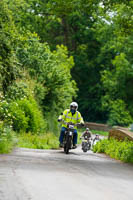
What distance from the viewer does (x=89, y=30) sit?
63.7m

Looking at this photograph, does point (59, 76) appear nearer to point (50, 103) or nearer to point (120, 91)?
point (50, 103)

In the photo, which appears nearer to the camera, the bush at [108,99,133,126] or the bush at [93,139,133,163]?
the bush at [93,139,133,163]

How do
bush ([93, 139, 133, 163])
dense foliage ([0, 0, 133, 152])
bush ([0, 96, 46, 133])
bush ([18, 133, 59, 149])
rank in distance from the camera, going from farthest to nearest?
bush ([0, 96, 46, 133]) < bush ([18, 133, 59, 149]) < dense foliage ([0, 0, 133, 152]) < bush ([93, 139, 133, 163])

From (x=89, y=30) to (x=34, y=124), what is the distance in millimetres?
38132

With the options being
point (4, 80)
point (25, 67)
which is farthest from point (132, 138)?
point (25, 67)

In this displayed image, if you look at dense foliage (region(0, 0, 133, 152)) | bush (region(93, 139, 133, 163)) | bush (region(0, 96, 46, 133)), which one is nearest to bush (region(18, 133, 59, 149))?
bush (region(0, 96, 46, 133))

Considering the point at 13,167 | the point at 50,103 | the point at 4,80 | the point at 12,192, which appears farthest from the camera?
the point at 50,103

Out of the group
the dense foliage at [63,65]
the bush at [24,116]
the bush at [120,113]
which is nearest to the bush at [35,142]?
the bush at [24,116]

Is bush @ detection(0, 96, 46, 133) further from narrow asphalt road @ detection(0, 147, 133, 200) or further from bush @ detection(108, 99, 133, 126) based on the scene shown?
bush @ detection(108, 99, 133, 126)

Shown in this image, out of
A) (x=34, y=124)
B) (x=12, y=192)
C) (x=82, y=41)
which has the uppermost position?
(x=82, y=41)

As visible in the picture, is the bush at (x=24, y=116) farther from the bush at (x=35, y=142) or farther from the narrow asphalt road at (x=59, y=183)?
the narrow asphalt road at (x=59, y=183)

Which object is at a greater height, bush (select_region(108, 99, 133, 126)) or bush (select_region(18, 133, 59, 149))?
bush (select_region(108, 99, 133, 126))

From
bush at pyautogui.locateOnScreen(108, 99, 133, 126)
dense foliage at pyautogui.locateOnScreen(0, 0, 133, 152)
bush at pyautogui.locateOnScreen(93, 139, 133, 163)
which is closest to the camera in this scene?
bush at pyautogui.locateOnScreen(93, 139, 133, 163)

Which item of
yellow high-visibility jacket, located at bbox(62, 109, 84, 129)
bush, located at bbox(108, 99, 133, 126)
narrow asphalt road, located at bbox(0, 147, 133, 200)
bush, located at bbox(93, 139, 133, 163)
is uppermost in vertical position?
bush, located at bbox(108, 99, 133, 126)
